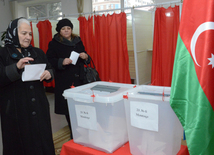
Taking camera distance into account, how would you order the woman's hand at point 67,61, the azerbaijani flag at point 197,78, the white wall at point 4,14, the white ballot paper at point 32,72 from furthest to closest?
the white wall at point 4,14
the woman's hand at point 67,61
the white ballot paper at point 32,72
the azerbaijani flag at point 197,78

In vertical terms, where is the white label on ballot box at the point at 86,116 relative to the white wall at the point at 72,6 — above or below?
below

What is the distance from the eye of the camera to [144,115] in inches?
37.1

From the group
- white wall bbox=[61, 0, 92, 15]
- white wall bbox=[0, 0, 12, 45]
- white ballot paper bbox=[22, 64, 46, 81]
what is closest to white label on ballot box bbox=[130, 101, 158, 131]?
white ballot paper bbox=[22, 64, 46, 81]

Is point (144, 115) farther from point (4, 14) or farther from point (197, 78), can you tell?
point (4, 14)

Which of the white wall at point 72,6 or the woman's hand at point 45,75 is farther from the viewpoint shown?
the white wall at point 72,6

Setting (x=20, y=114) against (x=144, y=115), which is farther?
(x=20, y=114)

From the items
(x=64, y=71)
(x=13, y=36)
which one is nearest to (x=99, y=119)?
Result: (x=13, y=36)

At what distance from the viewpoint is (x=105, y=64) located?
366 centimetres

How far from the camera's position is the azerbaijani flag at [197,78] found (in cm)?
87

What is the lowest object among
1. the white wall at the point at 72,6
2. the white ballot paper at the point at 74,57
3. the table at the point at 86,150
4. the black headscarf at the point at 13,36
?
the table at the point at 86,150

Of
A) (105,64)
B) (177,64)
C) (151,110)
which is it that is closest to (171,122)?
(151,110)

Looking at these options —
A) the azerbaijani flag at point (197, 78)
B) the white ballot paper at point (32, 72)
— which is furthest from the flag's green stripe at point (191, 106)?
the white ballot paper at point (32, 72)

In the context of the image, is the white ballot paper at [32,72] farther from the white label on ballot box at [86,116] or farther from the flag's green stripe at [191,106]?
the flag's green stripe at [191,106]

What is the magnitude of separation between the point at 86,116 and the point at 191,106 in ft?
1.72
